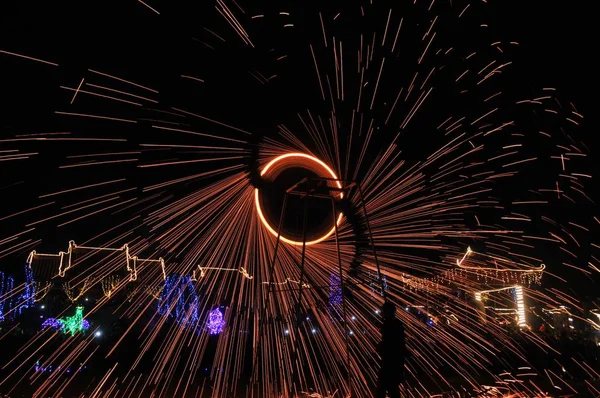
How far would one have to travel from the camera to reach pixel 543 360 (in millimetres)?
10570

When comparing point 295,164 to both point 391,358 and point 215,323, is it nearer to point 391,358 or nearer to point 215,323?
point 391,358

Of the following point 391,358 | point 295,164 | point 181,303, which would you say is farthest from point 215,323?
point 391,358

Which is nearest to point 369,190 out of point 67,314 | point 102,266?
point 102,266

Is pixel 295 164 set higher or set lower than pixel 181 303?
higher

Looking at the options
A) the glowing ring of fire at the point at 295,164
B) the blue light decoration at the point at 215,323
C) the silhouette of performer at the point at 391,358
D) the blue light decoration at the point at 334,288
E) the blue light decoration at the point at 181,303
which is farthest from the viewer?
the blue light decoration at the point at 181,303

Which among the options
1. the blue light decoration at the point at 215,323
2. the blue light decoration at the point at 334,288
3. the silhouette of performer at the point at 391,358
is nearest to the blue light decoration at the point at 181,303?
the blue light decoration at the point at 215,323

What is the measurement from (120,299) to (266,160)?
1156 cm

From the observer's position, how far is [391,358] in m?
A: 4.50

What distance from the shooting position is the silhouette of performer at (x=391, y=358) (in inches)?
176

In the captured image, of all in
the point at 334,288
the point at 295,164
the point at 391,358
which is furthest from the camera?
the point at 334,288

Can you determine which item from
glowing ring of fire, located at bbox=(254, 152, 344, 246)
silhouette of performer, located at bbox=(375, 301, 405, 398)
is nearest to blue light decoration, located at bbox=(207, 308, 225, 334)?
glowing ring of fire, located at bbox=(254, 152, 344, 246)

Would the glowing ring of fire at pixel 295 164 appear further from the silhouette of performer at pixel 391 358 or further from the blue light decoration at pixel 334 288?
the silhouette of performer at pixel 391 358

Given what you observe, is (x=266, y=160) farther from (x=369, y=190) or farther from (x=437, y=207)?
(x=437, y=207)

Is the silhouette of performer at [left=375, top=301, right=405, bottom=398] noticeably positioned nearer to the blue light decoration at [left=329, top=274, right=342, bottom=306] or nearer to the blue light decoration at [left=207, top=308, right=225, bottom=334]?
the blue light decoration at [left=329, top=274, right=342, bottom=306]
